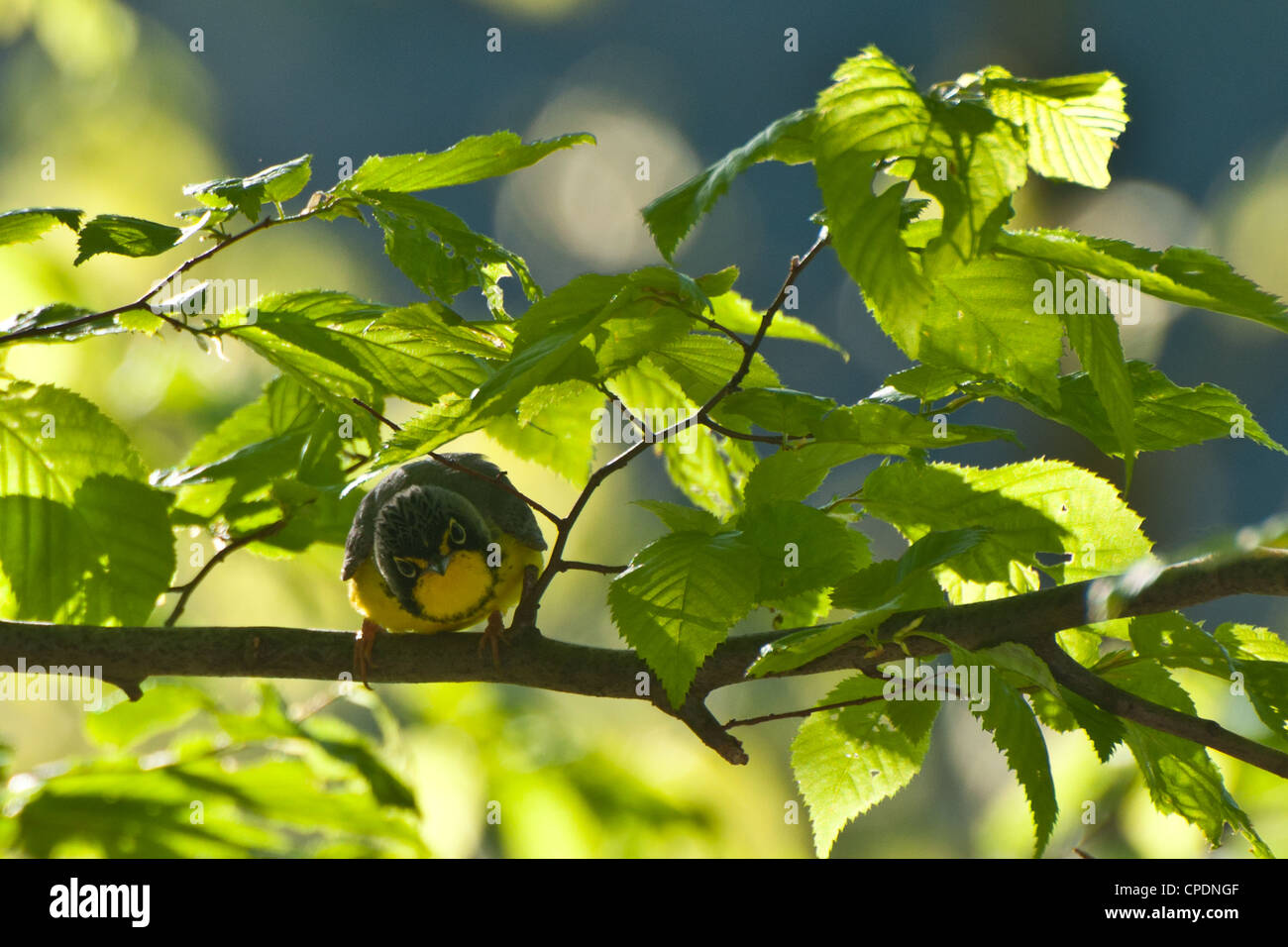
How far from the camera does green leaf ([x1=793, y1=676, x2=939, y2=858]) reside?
1.02 m

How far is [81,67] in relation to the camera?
10.3 ft

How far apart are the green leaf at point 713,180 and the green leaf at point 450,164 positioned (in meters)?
0.26

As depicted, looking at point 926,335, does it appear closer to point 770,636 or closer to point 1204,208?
point 770,636

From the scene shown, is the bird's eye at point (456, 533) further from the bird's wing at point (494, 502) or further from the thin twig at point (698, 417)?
the thin twig at point (698, 417)

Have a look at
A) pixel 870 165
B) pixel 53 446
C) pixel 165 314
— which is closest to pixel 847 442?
pixel 870 165

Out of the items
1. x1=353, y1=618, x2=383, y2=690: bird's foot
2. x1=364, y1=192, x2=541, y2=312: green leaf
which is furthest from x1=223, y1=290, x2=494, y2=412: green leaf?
x1=353, y1=618, x2=383, y2=690: bird's foot

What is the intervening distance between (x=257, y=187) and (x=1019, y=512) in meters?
0.76

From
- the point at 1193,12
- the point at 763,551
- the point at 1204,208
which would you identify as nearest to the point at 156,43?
the point at 763,551

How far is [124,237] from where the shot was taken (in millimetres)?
972

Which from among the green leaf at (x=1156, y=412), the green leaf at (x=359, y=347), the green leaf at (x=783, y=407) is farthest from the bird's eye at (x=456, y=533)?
the green leaf at (x=1156, y=412)

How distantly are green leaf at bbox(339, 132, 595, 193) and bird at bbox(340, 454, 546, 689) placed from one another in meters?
0.56

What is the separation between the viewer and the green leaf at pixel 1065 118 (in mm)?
831

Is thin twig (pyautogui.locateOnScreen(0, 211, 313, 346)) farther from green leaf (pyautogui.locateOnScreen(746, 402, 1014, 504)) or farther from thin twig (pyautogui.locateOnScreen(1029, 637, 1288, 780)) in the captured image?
thin twig (pyautogui.locateOnScreen(1029, 637, 1288, 780))

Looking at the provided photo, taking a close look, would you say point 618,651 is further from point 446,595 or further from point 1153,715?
point 446,595
